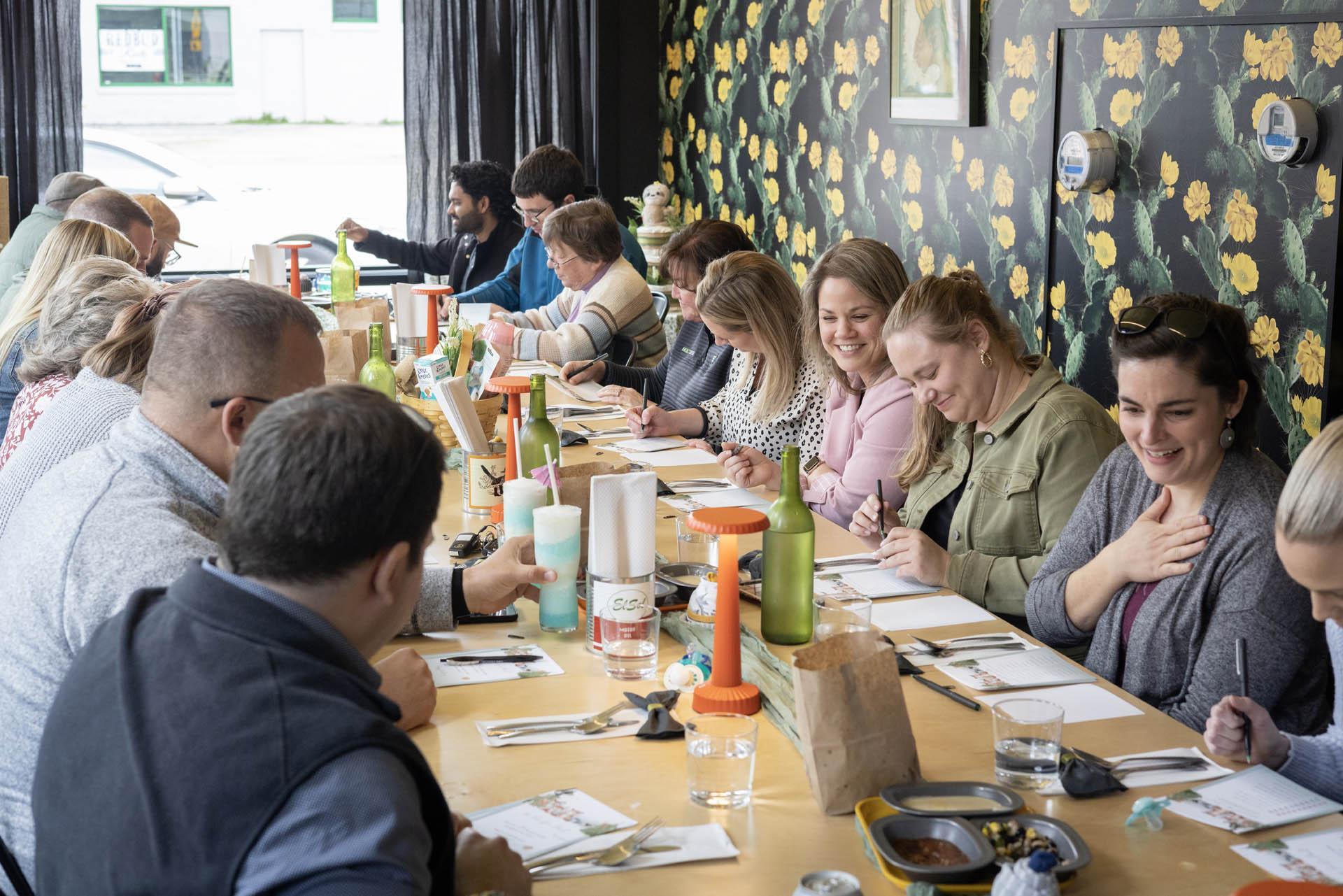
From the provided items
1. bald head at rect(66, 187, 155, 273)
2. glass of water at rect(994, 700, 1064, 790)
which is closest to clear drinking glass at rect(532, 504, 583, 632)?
glass of water at rect(994, 700, 1064, 790)

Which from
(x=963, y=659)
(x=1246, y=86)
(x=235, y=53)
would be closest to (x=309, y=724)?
(x=963, y=659)

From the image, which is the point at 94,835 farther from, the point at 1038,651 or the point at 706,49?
the point at 706,49

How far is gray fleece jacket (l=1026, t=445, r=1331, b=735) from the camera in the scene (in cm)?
202

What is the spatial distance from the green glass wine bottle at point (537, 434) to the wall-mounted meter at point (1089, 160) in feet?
6.20

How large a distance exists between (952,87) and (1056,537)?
8.27 ft

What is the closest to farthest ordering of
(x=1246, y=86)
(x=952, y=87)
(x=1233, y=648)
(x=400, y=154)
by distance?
(x=1233, y=648)
(x=1246, y=86)
(x=952, y=87)
(x=400, y=154)

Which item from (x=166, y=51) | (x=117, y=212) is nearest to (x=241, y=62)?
(x=166, y=51)

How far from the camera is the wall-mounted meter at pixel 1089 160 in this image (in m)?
3.75

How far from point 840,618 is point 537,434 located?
967 mm

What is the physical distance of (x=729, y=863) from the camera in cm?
149

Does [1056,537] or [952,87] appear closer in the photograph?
[1056,537]

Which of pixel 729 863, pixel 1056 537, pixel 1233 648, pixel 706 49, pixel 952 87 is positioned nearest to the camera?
pixel 729 863

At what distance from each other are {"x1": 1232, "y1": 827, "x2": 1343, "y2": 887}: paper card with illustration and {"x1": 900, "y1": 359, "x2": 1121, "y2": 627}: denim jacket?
99 centimetres

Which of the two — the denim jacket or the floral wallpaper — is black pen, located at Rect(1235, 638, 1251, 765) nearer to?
the denim jacket
